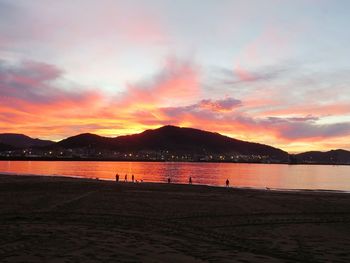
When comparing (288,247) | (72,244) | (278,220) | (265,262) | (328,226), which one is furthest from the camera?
(278,220)

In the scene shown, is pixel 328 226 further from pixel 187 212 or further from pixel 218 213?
pixel 187 212

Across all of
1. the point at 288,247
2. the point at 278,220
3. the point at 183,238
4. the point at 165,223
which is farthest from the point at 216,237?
the point at 278,220

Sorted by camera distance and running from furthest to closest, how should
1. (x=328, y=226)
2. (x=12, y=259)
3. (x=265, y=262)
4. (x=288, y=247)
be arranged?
(x=328, y=226) < (x=288, y=247) < (x=265, y=262) < (x=12, y=259)

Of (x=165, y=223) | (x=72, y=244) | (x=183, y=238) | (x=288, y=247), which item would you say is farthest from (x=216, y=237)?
(x=72, y=244)

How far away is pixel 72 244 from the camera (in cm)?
1256

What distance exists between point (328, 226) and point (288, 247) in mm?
7256

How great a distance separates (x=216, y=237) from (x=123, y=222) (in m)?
4.95

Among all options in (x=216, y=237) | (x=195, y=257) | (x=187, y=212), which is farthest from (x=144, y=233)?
(x=187, y=212)

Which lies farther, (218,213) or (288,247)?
(218,213)

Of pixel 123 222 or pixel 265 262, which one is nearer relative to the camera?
pixel 265 262

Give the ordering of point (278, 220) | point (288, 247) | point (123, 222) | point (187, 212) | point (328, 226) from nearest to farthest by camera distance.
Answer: point (288, 247) → point (123, 222) → point (328, 226) → point (278, 220) → point (187, 212)

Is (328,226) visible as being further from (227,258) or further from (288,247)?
(227,258)

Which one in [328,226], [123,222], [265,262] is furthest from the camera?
[328,226]

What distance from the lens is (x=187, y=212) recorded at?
23812 mm
